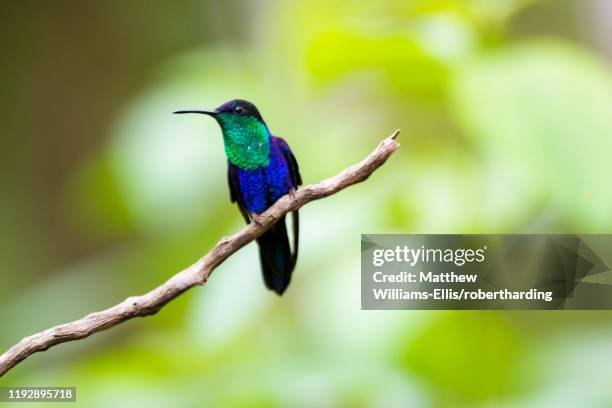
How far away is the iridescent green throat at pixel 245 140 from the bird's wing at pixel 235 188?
12mm

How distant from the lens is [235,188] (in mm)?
1260

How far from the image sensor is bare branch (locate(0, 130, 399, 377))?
0.90m

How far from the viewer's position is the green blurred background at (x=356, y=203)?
2.99 ft

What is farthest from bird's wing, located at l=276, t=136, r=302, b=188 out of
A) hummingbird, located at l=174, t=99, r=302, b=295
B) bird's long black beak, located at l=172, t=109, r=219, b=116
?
bird's long black beak, located at l=172, t=109, r=219, b=116

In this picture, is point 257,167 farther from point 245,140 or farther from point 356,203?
point 356,203

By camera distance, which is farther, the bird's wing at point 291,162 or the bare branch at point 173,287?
the bird's wing at point 291,162

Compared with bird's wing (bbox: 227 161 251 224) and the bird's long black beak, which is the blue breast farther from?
the bird's long black beak

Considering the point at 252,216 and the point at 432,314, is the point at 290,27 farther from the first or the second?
the point at 432,314

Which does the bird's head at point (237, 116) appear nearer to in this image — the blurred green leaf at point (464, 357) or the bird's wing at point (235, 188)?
the bird's wing at point (235, 188)

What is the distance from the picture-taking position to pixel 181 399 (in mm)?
1210

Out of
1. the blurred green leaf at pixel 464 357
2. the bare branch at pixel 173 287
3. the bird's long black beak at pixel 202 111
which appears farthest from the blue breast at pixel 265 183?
the blurred green leaf at pixel 464 357

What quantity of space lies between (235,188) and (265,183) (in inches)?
2.1

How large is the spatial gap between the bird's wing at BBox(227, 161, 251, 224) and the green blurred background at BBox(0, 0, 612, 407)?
0.02 meters

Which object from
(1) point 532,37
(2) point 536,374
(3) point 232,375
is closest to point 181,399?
(3) point 232,375
